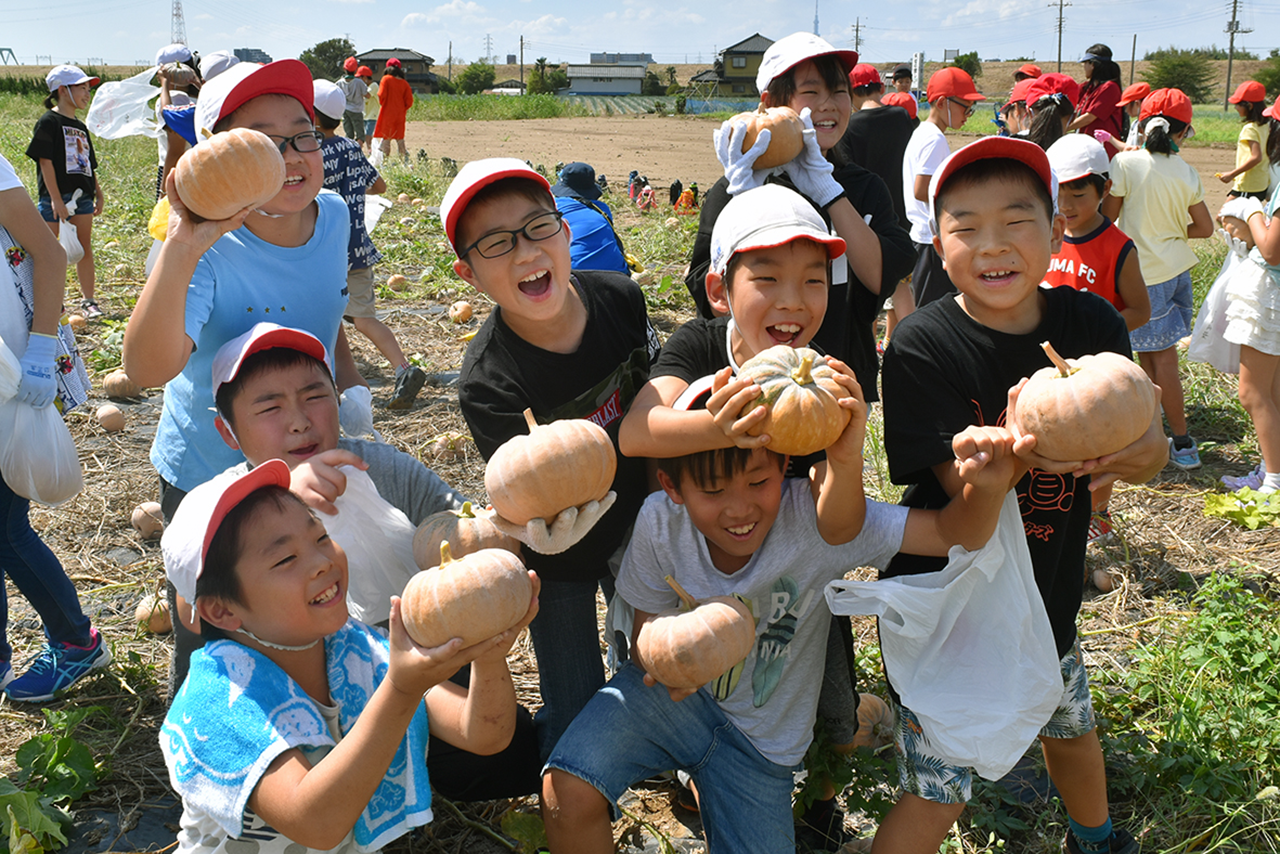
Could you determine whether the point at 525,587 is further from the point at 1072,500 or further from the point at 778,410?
the point at 1072,500

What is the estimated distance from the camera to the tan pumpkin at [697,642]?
2143 mm

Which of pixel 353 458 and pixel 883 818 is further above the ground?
pixel 353 458

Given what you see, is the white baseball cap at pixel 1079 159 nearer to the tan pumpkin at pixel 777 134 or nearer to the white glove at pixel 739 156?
the tan pumpkin at pixel 777 134

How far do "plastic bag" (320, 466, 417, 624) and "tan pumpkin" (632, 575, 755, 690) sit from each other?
714 mm

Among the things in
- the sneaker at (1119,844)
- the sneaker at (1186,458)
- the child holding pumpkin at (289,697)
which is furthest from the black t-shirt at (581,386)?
Answer: the sneaker at (1186,458)

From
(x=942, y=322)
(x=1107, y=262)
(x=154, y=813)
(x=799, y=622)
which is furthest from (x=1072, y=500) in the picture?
(x=154, y=813)

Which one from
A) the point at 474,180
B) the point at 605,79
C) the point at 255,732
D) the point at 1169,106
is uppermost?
the point at 605,79

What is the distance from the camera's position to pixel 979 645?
2.32 metres

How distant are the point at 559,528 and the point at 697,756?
77 cm

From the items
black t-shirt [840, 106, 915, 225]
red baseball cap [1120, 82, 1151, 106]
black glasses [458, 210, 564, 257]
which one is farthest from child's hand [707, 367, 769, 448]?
red baseball cap [1120, 82, 1151, 106]

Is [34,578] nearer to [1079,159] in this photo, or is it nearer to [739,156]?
[739,156]

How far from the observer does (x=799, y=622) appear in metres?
2.42

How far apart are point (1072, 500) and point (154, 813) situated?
9.43ft

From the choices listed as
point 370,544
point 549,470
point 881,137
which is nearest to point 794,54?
point 549,470
